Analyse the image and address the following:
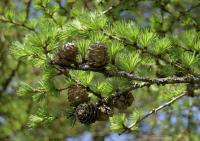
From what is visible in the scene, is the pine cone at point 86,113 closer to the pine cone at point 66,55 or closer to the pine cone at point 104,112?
the pine cone at point 104,112

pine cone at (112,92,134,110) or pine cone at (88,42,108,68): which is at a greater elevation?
pine cone at (88,42,108,68)

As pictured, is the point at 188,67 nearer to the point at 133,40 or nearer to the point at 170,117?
the point at 133,40

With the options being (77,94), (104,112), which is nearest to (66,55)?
(77,94)

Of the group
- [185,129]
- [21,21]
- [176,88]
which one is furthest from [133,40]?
[185,129]

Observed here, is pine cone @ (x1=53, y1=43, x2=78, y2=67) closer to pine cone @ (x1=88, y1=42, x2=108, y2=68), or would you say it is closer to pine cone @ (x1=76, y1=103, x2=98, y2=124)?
pine cone @ (x1=88, y1=42, x2=108, y2=68)

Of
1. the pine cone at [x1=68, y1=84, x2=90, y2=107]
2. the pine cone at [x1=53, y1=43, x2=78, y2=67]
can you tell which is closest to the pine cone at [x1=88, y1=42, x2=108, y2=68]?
the pine cone at [x1=53, y1=43, x2=78, y2=67]

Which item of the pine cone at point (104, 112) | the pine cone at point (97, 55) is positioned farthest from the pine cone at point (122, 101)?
the pine cone at point (97, 55)

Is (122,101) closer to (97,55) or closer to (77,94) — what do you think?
(77,94)
